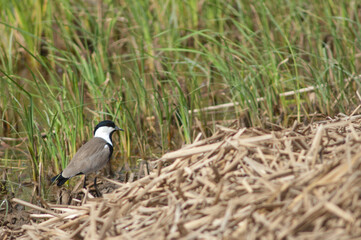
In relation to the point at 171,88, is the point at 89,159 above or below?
below

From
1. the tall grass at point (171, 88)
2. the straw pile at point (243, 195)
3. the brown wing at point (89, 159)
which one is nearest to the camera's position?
the straw pile at point (243, 195)

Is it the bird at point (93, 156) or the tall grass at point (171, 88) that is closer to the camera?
the bird at point (93, 156)

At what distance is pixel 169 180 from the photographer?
3.52 meters

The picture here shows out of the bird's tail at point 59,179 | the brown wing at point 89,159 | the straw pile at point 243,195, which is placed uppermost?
the straw pile at point 243,195

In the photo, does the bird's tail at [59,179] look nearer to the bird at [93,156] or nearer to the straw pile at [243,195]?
the bird at [93,156]

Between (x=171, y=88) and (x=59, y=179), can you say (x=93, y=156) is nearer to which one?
(x=59, y=179)

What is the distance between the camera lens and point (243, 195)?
10.3ft

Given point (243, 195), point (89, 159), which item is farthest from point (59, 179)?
point (243, 195)

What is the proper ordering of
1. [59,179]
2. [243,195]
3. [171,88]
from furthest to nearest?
[171,88]
[59,179]
[243,195]

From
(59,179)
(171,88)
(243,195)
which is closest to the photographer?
(243,195)

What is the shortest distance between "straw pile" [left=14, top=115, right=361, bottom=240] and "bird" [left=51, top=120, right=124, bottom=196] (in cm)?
129

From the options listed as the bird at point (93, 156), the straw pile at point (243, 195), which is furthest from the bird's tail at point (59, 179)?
the straw pile at point (243, 195)

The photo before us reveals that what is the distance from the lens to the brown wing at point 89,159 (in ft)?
16.8

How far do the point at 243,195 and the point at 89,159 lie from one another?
2.36 metres
